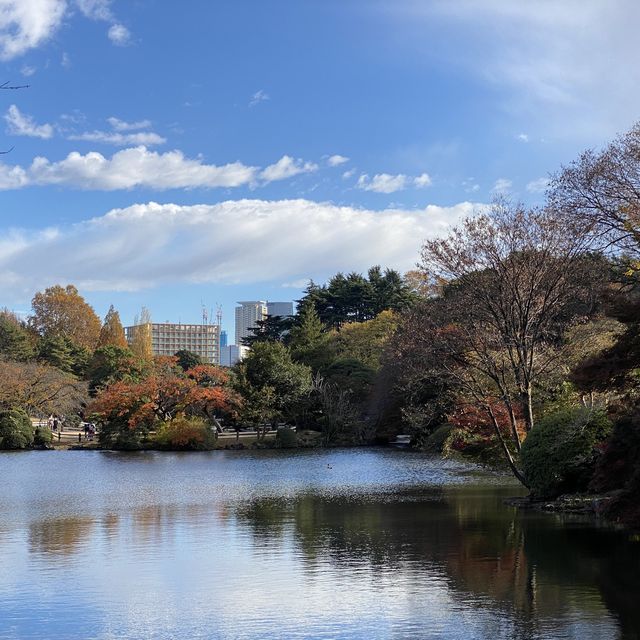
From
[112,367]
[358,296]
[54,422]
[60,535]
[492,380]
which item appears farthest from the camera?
[358,296]

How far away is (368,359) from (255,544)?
36.3 metres

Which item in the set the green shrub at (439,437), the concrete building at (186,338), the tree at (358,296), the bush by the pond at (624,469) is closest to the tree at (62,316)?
the tree at (358,296)

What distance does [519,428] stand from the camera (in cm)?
1891

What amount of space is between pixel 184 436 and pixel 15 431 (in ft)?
26.9

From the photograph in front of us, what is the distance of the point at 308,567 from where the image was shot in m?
10.1

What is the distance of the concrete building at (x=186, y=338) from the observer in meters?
142

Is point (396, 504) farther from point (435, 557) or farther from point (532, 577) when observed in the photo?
point (532, 577)

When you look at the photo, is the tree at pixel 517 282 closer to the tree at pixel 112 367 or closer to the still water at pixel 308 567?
the still water at pixel 308 567

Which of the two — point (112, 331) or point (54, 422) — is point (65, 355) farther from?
point (112, 331)

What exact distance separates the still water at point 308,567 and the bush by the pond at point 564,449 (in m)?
0.95

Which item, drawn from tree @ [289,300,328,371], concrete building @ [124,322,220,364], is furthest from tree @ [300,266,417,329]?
concrete building @ [124,322,220,364]

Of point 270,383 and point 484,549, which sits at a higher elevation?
point 270,383

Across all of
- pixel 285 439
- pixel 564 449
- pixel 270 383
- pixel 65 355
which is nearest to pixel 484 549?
pixel 564 449

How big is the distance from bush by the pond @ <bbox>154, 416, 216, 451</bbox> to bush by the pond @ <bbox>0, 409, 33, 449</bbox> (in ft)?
20.7
